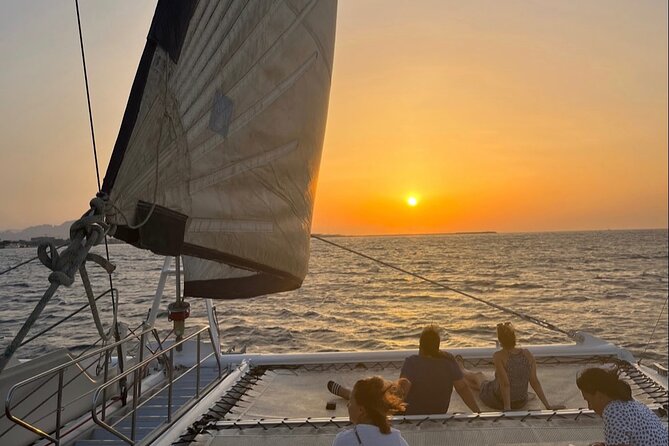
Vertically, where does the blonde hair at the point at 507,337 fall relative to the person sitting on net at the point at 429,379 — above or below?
above

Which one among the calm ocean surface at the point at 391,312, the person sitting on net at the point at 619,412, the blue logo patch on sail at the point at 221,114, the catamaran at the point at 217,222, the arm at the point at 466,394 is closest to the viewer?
the person sitting on net at the point at 619,412

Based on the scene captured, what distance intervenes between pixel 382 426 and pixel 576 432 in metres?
2.87

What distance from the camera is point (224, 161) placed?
4801 millimetres

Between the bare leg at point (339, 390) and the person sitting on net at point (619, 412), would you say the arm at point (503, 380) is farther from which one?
the person sitting on net at point (619, 412)

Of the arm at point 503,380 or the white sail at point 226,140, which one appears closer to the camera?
the white sail at point 226,140

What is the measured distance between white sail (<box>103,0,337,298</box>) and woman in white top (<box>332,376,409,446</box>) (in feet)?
6.00

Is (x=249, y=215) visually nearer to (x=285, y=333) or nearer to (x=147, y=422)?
(x=147, y=422)

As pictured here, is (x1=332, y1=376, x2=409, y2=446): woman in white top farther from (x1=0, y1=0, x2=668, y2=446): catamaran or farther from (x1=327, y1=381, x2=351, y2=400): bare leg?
(x1=327, y1=381, x2=351, y2=400): bare leg

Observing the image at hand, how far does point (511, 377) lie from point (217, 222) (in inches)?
154

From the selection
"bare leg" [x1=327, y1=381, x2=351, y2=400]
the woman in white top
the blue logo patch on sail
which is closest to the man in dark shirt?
"bare leg" [x1=327, y1=381, x2=351, y2=400]

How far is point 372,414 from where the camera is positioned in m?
3.47

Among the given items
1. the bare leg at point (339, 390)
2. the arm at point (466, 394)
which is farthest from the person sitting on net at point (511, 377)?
the bare leg at point (339, 390)

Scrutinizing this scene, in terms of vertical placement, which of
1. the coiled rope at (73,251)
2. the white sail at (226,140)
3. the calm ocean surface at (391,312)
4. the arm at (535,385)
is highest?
the white sail at (226,140)

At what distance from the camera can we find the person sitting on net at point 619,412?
3.69 m
